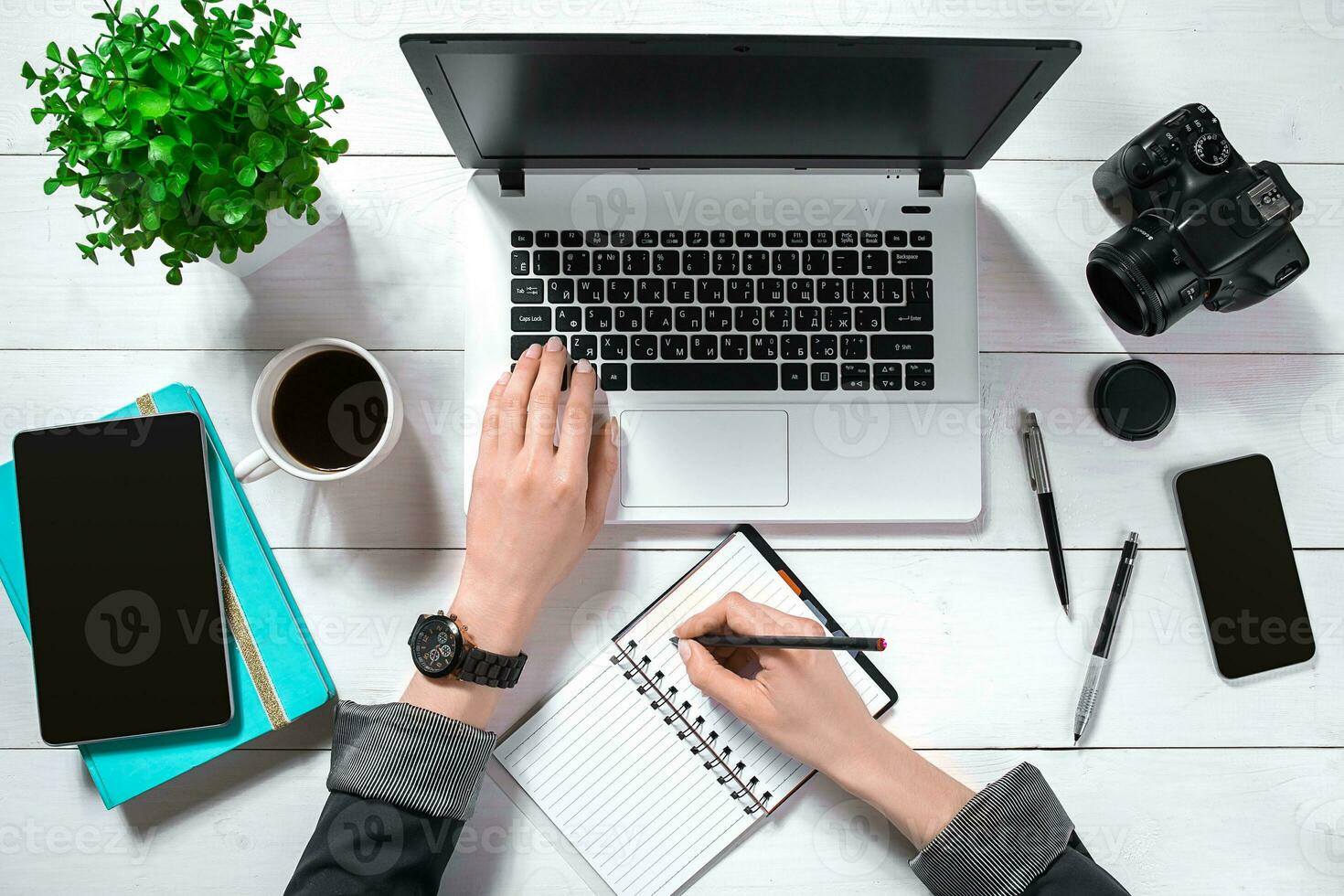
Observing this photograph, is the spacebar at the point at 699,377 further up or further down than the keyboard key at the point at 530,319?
further down

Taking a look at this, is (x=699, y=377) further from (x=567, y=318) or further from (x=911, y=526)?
(x=911, y=526)

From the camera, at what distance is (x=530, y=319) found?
783mm

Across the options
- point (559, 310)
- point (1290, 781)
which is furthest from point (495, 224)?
point (1290, 781)

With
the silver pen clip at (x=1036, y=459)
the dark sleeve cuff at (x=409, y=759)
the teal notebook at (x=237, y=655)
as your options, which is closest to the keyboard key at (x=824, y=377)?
the silver pen clip at (x=1036, y=459)

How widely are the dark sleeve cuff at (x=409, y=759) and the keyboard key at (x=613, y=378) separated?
0.33 metres

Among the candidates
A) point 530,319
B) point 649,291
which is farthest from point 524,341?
point 649,291

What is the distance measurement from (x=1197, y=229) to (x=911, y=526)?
363 millimetres

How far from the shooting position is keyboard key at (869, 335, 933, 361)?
0.78 m

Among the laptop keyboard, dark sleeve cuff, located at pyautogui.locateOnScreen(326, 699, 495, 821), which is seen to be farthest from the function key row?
dark sleeve cuff, located at pyautogui.locateOnScreen(326, 699, 495, 821)

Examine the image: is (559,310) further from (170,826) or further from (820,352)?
(170,826)

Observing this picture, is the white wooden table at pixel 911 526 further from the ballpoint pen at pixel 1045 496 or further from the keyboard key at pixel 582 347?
the keyboard key at pixel 582 347

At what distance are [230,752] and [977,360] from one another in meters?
0.82

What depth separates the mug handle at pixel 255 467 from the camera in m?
0.74

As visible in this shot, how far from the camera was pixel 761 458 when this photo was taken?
79cm
